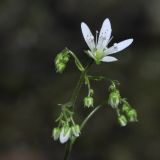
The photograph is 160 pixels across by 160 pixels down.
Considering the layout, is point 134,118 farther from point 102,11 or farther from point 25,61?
point 102,11

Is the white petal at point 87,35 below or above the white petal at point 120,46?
above

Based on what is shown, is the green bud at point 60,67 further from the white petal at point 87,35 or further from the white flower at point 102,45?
the white petal at point 87,35

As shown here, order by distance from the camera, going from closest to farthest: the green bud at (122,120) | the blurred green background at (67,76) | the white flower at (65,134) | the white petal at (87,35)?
1. the white flower at (65,134)
2. the green bud at (122,120)
3. the white petal at (87,35)
4. the blurred green background at (67,76)

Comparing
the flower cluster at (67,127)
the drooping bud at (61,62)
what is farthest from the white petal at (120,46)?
the flower cluster at (67,127)

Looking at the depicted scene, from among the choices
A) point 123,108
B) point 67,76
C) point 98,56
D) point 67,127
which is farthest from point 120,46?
point 67,76

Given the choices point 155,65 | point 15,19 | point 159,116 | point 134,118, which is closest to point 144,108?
point 159,116

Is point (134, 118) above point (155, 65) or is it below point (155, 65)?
above

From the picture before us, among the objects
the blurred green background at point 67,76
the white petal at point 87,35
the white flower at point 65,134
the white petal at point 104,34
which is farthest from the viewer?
the blurred green background at point 67,76

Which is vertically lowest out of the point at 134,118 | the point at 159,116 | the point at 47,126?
the point at 159,116
